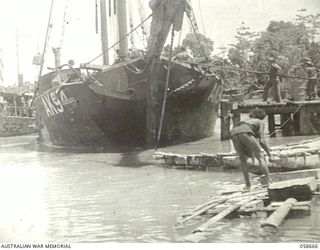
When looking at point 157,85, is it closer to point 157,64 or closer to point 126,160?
point 157,64

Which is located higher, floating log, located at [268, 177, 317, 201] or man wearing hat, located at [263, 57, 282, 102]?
man wearing hat, located at [263, 57, 282, 102]

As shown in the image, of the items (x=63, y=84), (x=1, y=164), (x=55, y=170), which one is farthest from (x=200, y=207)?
(x=63, y=84)

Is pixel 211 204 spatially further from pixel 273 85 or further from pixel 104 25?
pixel 104 25

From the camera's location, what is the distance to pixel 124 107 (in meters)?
7.84

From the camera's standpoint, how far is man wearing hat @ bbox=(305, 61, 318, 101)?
6078mm

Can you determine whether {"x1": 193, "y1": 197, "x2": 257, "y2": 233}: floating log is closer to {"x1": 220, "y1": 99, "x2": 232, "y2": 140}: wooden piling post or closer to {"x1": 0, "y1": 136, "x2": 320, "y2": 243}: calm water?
{"x1": 0, "y1": 136, "x2": 320, "y2": 243}: calm water

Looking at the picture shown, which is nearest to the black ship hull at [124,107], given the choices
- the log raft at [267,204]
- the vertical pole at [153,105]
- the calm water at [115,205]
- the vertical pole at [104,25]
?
the vertical pole at [153,105]

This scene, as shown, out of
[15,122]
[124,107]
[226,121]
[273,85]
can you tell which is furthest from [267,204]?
[15,122]

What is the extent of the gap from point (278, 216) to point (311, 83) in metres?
4.42

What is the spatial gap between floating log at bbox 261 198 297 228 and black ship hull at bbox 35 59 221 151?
4230 millimetres

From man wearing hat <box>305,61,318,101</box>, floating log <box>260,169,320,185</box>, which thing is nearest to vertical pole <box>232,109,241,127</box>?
man wearing hat <box>305,61,318,101</box>

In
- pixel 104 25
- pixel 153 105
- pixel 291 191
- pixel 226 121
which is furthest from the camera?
pixel 104 25

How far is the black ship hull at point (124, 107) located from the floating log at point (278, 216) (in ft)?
13.9

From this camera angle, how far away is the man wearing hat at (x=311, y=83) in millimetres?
6078
